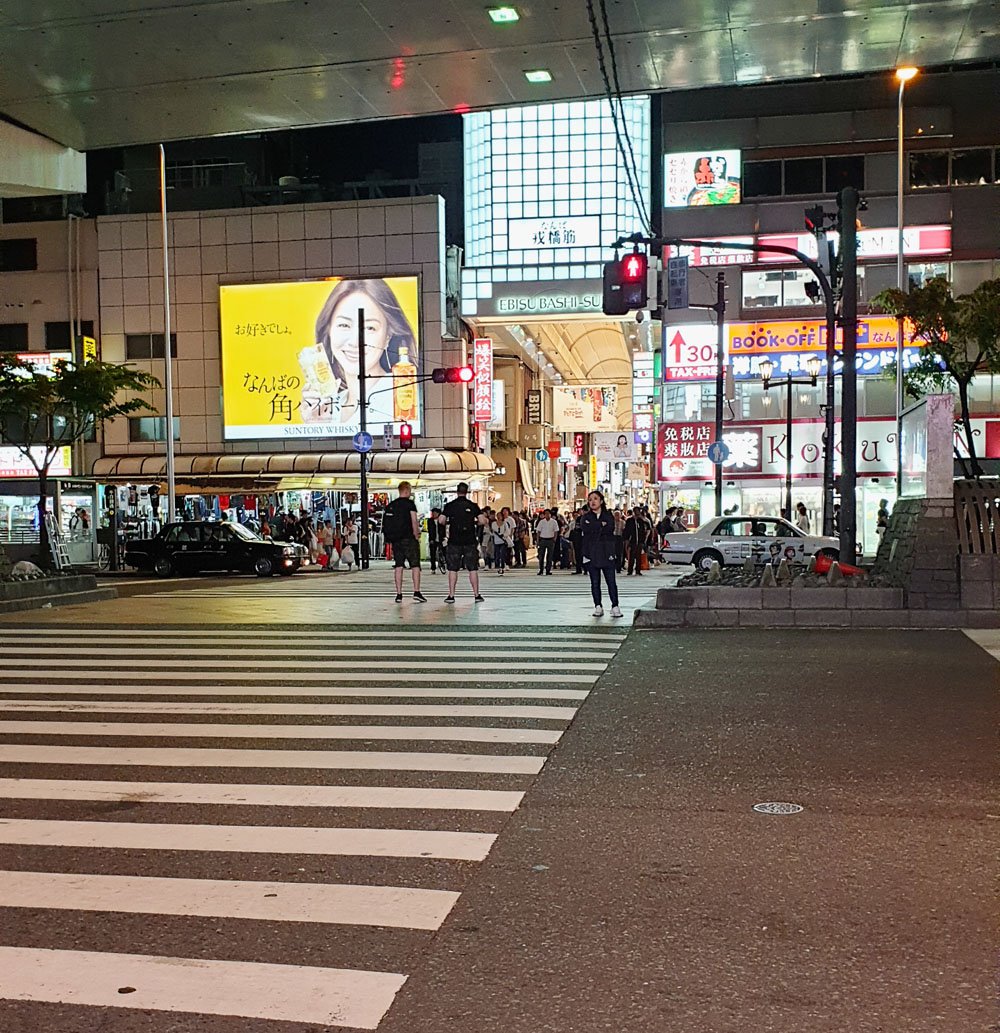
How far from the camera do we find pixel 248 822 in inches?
231

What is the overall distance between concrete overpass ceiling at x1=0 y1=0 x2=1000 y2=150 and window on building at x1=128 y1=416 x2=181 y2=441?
2838 cm

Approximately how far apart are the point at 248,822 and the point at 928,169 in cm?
4272

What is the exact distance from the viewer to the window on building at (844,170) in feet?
140

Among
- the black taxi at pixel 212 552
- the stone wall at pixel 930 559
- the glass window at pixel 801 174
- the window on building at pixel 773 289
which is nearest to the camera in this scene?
the stone wall at pixel 930 559

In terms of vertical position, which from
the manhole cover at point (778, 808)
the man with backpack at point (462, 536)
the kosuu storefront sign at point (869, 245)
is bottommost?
the manhole cover at point (778, 808)

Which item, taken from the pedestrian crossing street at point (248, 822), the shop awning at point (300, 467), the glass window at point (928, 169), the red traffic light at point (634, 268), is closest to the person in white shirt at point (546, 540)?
the red traffic light at point (634, 268)

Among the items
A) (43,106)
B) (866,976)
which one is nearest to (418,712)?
(866,976)

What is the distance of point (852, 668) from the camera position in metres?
10.6

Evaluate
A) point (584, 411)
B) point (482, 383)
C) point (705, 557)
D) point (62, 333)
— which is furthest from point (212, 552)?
point (584, 411)

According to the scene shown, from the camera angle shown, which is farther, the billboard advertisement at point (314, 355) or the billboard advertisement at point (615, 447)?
the billboard advertisement at point (314, 355)

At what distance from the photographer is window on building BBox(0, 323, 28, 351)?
4456 cm

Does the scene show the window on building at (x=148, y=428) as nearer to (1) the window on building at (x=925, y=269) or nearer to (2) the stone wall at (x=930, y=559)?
(1) the window on building at (x=925, y=269)

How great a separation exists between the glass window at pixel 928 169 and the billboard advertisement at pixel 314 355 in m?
19.4

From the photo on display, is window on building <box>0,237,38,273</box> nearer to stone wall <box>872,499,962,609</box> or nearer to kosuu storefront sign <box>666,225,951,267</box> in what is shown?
kosuu storefront sign <box>666,225,951,267</box>
